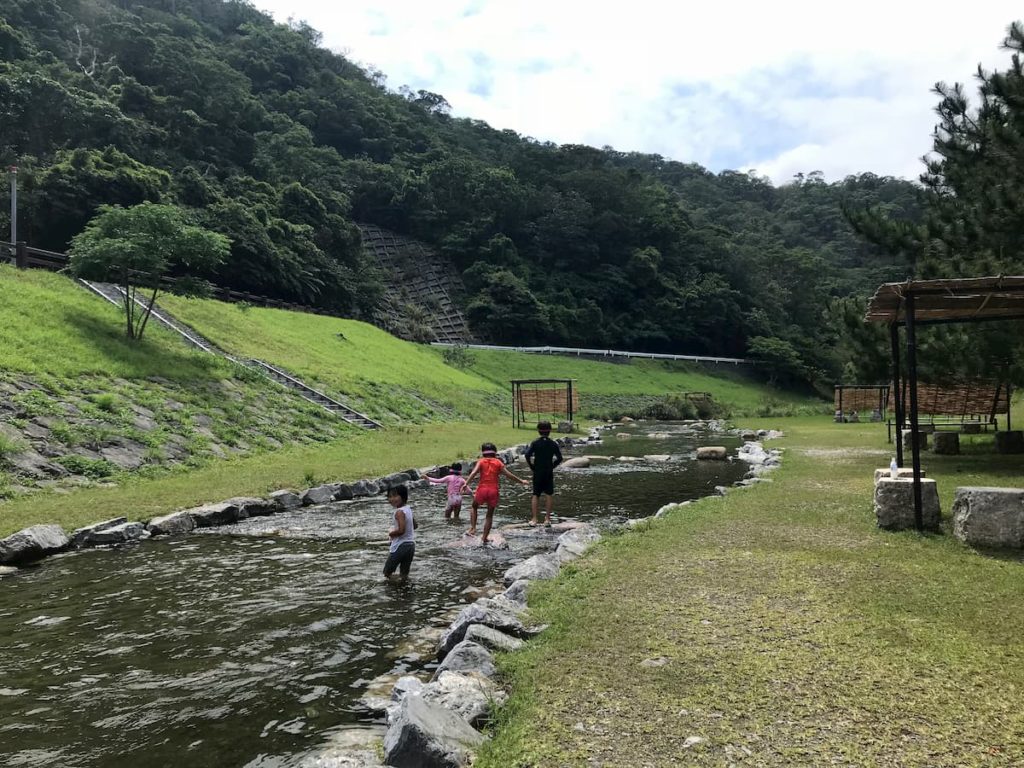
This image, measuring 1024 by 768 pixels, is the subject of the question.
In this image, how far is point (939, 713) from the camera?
407cm

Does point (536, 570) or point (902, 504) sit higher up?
point (902, 504)

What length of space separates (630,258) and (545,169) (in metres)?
19.1

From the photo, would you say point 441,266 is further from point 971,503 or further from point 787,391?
point 971,503

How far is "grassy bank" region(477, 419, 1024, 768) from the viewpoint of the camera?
3807mm

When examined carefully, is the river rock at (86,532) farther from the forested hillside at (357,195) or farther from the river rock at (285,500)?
the forested hillside at (357,195)

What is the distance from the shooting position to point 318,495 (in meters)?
14.2

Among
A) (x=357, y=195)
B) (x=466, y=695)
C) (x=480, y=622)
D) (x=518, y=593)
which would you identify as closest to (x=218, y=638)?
(x=480, y=622)

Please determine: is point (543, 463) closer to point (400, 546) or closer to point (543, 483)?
point (543, 483)

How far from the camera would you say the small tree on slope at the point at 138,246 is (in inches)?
888

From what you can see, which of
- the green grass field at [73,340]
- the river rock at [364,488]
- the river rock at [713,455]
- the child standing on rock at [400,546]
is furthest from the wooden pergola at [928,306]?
the green grass field at [73,340]

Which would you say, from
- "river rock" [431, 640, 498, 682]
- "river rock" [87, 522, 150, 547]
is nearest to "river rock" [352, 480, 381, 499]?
"river rock" [87, 522, 150, 547]

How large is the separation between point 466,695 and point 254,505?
9.42 metres

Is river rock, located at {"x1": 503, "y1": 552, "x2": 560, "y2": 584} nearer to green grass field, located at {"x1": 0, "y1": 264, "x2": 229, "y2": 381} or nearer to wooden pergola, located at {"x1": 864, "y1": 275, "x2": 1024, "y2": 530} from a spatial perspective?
wooden pergola, located at {"x1": 864, "y1": 275, "x2": 1024, "y2": 530}

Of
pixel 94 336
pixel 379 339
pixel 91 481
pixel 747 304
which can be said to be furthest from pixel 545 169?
pixel 91 481
